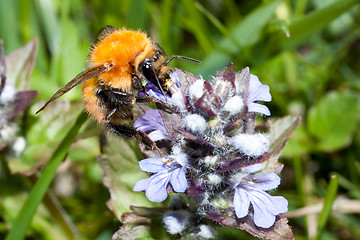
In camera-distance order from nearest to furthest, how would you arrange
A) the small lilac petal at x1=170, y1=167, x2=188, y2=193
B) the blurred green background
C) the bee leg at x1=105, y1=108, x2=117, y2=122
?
the small lilac petal at x1=170, y1=167, x2=188, y2=193
the bee leg at x1=105, y1=108, x2=117, y2=122
the blurred green background

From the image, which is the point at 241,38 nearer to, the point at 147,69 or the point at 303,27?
the point at 303,27

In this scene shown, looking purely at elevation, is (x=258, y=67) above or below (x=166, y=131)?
above

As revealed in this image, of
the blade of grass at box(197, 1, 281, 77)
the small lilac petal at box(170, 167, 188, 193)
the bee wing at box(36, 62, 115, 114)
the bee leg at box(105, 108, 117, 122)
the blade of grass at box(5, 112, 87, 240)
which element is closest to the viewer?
the small lilac petal at box(170, 167, 188, 193)

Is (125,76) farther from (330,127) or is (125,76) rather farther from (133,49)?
(330,127)

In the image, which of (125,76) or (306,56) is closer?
(125,76)

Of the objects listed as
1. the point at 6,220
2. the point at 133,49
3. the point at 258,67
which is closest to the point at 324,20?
the point at 258,67

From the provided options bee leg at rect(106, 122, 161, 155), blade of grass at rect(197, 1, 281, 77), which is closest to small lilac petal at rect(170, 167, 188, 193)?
bee leg at rect(106, 122, 161, 155)

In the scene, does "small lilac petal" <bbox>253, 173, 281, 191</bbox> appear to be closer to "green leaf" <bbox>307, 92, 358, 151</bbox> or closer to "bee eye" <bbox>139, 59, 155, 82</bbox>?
"bee eye" <bbox>139, 59, 155, 82</bbox>
